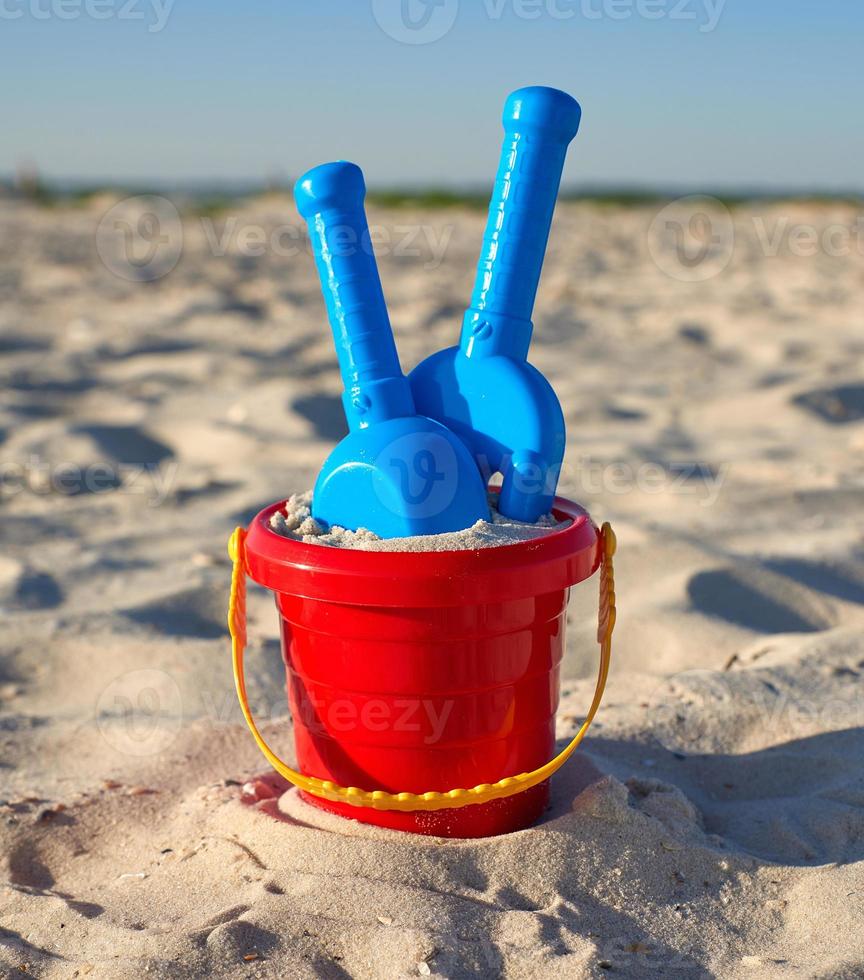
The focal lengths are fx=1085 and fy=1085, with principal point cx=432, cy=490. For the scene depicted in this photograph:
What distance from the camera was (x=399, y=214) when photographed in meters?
11.0

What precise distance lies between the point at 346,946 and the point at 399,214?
10.4 meters

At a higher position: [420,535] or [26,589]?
[420,535]

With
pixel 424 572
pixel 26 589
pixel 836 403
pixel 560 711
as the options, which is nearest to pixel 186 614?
pixel 26 589

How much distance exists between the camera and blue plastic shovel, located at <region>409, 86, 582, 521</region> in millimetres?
1394

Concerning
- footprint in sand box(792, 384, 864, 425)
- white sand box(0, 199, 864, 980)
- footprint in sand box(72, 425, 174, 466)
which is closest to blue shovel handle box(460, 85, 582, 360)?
white sand box(0, 199, 864, 980)

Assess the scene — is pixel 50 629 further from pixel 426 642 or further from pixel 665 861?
pixel 665 861

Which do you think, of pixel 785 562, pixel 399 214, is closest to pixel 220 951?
pixel 785 562

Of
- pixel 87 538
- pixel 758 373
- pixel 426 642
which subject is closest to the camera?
pixel 426 642

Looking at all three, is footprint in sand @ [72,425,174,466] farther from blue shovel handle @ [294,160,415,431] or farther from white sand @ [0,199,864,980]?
blue shovel handle @ [294,160,415,431]

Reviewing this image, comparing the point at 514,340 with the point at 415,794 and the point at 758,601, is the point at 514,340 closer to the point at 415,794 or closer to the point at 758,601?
the point at 415,794

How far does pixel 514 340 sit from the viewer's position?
1437 millimetres

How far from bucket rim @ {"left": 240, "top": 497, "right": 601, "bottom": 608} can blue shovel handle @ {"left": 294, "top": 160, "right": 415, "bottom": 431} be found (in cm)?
20

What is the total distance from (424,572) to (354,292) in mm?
384

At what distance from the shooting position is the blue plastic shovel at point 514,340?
4.57ft
